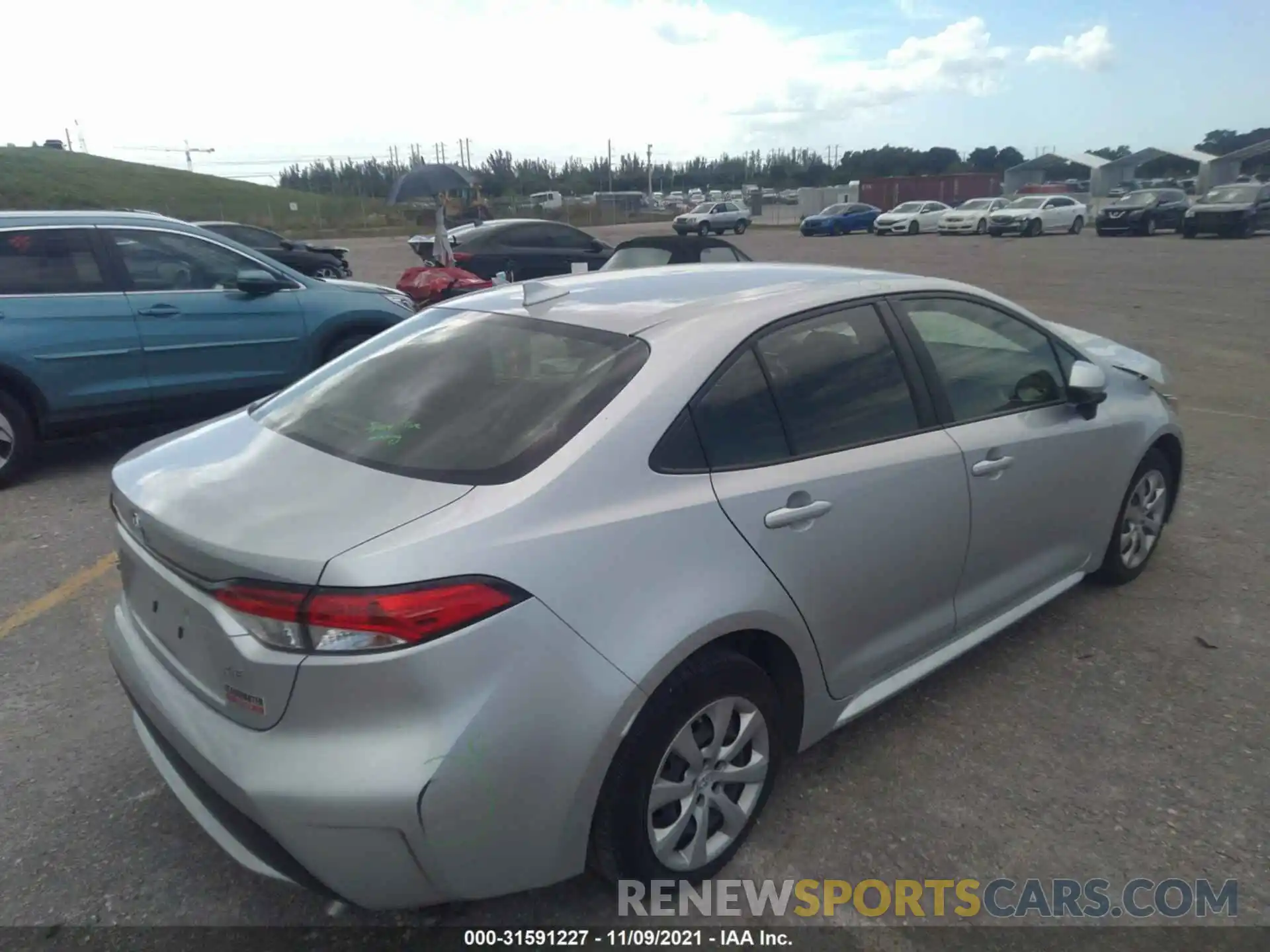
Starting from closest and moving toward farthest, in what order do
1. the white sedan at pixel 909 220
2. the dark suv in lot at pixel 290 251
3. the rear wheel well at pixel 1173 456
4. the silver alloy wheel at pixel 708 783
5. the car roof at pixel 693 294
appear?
the silver alloy wheel at pixel 708 783, the car roof at pixel 693 294, the rear wheel well at pixel 1173 456, the dark suv in lot at pixel 290 251, the white sedan at pixel 909 220

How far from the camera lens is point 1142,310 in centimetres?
1361

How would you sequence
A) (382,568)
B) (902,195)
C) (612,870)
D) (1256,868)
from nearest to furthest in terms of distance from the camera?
(382,568) → (612,870) → (1256,868) → (902,195)

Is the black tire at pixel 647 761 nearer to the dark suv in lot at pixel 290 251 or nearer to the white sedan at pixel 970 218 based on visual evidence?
the dark suv in lot at pixel 290 251

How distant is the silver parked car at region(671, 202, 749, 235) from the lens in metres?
38.0

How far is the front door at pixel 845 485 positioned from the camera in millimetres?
2518

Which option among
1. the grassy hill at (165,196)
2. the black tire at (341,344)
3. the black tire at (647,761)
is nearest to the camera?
the black tire at (647,761)

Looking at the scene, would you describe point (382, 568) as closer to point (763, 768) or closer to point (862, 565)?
point (763, 768)

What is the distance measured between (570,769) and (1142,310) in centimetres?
1430

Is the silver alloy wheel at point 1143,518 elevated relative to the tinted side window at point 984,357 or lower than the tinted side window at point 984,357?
lower

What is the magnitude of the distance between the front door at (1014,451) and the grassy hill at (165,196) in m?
45.3

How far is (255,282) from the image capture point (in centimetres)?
659

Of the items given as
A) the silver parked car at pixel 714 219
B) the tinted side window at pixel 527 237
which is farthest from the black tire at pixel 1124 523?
the silver parked car at pixel 714 219

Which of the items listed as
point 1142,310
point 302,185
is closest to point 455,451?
point 1142,310

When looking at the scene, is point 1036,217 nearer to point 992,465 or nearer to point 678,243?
point 678,243
